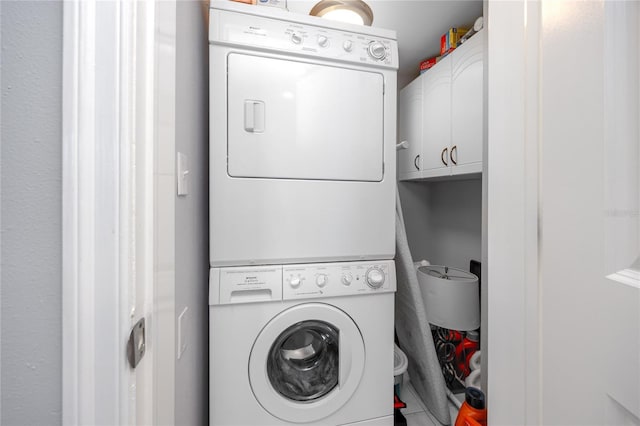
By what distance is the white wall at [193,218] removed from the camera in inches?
30.6

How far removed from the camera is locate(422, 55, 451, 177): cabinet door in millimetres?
1719

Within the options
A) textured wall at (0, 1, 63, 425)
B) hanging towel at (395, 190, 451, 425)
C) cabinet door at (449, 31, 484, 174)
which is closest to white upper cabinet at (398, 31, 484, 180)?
cabinet door at (449, 31, 484, 174)

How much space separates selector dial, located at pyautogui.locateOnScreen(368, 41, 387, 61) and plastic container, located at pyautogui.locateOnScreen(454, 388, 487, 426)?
4.58 ft

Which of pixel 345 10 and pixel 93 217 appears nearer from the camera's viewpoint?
pixel 93 217

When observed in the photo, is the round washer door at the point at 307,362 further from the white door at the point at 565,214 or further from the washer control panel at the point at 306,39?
the washer control panel at the point at 306,39

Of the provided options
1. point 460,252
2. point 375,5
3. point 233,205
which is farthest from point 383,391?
point 375,5

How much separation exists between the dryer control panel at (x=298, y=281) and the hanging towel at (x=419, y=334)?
270 millimetres

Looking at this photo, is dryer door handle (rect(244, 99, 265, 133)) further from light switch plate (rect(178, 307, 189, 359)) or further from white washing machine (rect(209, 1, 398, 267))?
light switch plate (rect(178, 307, 189, 359))

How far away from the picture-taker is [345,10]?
1.31 meters

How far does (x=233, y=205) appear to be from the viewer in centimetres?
110

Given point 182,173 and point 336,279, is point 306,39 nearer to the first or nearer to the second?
point 182,173

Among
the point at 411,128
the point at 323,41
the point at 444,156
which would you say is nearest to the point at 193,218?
the point at 323,41

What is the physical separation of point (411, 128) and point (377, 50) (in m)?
1.02

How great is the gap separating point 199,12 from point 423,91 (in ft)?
5.18
